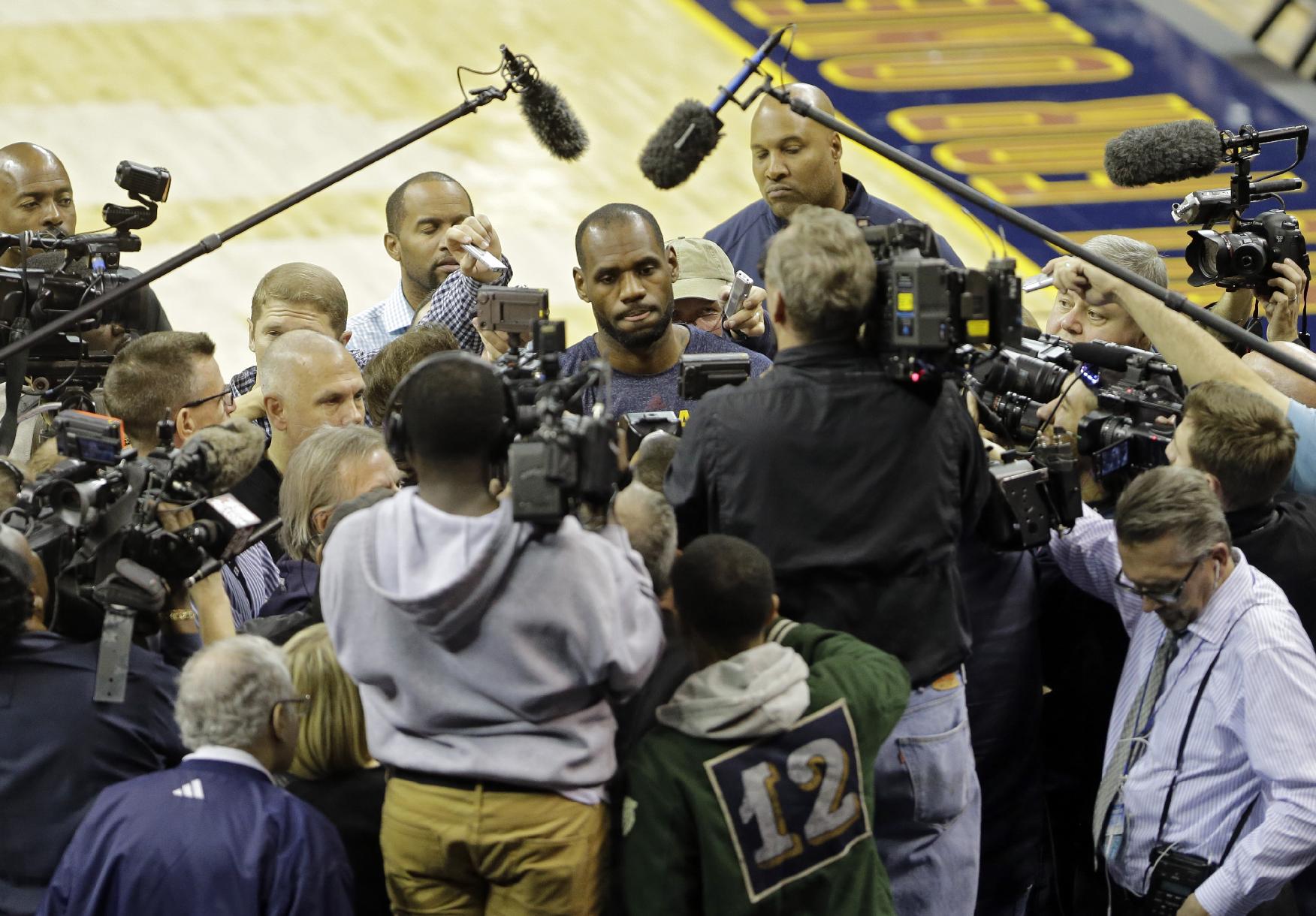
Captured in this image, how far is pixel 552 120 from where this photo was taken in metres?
3.48

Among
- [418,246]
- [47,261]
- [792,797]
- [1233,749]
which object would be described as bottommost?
[1233,749]

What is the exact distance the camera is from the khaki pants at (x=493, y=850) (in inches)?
86.4

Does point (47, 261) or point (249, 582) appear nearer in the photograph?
point (249, 582)

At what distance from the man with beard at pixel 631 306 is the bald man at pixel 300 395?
52 centimetres

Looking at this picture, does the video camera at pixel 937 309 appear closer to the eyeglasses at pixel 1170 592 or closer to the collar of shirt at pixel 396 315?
the eyeglasses at pixel 1170 592

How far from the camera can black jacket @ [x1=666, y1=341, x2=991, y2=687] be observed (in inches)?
97.8

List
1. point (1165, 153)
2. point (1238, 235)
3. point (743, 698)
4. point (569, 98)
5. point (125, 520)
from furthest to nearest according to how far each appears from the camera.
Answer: point (569, 98) → point (1238, 235) → point (1165, 153) → point (125, 520) → point (743, 698)

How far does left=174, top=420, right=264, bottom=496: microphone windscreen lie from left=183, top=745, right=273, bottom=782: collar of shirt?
49cm

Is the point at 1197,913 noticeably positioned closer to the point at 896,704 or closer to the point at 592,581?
the point at 896,704

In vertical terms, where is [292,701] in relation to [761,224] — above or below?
below

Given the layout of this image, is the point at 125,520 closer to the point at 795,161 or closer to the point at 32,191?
the point at 32,191

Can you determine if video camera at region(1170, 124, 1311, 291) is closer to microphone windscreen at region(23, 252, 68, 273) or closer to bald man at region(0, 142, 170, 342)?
microphone windscreen at region(23, 252, 68, 273)

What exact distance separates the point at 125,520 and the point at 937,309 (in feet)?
4.37

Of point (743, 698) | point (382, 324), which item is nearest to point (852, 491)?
point (743, 698)
